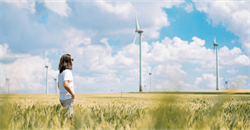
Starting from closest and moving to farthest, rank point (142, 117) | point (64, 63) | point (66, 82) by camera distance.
Result: point (142, 117) → point (66, 82) → point (64, 63)

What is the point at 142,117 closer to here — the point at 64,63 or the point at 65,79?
the point at 65,79

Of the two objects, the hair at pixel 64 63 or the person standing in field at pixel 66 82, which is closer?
the person standing in field at pixel 66 82

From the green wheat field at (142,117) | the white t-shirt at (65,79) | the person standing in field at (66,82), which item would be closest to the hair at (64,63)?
the person standing in field at (66,82)

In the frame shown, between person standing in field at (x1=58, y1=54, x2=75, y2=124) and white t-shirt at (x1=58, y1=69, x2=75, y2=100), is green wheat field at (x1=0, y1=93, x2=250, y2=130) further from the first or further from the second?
white t-shirt at (x1=58, y1=69, x2=75, y2=100)

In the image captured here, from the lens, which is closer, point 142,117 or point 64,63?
point 142,117


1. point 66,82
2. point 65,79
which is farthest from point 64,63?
point 66,82

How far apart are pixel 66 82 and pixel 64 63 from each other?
768mm

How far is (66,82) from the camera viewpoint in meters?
5.48

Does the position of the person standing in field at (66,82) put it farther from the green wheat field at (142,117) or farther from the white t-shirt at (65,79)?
the green wheat field at (142,117)

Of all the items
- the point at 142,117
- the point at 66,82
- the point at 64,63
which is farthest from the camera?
the point at 64,63

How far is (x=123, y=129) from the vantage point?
246 centimetres

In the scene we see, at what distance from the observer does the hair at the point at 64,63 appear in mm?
5995

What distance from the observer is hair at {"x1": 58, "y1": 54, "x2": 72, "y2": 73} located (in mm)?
5995

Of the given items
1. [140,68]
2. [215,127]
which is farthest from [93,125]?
[140,68]
